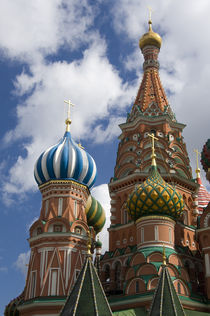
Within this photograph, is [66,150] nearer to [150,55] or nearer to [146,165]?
[146,165]

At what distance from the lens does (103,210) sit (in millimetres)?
23078

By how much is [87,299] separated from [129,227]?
8.35 m

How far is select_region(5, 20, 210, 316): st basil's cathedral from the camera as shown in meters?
17.4

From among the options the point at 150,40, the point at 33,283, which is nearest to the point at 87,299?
the point at 33,283

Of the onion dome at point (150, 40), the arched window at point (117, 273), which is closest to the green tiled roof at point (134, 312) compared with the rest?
the arched window at point (117, 273)

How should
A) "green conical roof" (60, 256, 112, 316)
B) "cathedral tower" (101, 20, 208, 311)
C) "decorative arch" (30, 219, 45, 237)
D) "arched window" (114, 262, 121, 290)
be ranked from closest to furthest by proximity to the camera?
1. "green conical roof" (60, 256, 112, 316)
2. "cathedral tower" (101, 20, 208, 311)
3. "decorative arch" (30, 219, 45, 237)
4. "arched window" (114, 262, 121, 290)

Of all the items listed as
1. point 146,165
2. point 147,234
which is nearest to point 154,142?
point 146,165

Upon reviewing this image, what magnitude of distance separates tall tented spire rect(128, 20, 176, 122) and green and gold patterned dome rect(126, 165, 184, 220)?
633 cm

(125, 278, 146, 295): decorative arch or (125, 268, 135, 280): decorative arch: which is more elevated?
(125, 268, 135, 280): decorative arch

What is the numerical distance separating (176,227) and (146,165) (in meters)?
3.47

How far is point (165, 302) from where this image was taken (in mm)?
13180

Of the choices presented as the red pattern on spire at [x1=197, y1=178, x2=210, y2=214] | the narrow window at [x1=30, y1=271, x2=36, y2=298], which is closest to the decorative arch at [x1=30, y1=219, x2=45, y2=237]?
the narrow window at [x1=30, y1=271, x2=36, y2=298]

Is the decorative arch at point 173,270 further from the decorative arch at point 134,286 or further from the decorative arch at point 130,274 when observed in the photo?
the decorative arch at point 130,274

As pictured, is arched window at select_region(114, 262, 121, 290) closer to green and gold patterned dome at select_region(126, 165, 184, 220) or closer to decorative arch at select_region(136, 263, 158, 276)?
green and gold patterned dome at select_region(126, 165, 184, 220)
